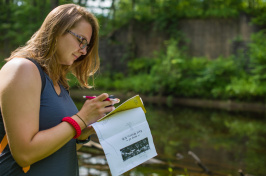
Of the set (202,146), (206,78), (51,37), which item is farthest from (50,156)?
(206,78)

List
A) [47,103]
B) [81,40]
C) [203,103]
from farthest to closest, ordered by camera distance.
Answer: [203,103]
[81,40]
[47,103]

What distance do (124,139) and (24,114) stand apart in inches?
19.4

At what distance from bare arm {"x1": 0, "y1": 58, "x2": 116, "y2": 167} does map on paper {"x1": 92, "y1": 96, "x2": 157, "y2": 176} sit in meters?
0.23

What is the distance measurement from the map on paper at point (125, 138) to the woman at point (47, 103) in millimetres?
66

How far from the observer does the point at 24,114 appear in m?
1.09

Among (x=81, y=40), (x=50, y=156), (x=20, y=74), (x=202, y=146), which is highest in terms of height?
(x=81, y=40)

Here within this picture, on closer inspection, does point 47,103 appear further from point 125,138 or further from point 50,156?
point 125,138

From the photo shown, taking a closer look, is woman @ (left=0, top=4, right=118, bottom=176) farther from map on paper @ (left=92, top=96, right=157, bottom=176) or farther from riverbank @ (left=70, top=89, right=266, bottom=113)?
riverbank @ (left=70, top=89, right=266, bottom=113)

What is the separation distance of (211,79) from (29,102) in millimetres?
13415

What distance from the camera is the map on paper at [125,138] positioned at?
1342 mm

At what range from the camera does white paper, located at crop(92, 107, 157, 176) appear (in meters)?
1.34

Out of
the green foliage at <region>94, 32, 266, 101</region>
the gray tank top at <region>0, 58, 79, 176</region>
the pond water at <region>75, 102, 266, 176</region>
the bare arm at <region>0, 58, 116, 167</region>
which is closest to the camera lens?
the bare arm at <region>0, 58, 116, 167</region>

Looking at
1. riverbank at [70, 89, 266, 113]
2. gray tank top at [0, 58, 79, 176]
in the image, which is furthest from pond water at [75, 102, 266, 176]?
gray tank top at [0, 58, 79, 176]

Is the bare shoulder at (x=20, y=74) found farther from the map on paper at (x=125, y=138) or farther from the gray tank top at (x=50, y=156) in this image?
the map on paper at (x=125, y=138)
